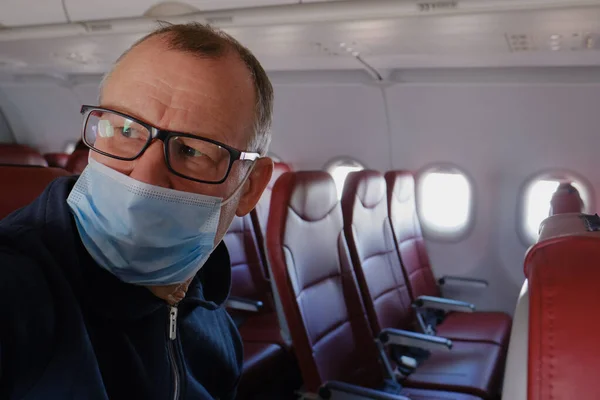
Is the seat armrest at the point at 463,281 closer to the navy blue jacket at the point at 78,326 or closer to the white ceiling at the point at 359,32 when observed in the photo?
the white ceiling at the point at 359,32

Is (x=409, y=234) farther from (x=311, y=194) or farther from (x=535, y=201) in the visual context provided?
(x=311, y=194)

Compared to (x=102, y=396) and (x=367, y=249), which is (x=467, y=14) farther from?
(x=102, y=396)

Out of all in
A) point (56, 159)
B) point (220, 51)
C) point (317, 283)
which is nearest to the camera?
point (220, 51)

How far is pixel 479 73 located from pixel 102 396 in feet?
12.2

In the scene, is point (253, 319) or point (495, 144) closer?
point (253, 319)

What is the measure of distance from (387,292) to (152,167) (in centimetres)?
258

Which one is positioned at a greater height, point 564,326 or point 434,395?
point 564,326

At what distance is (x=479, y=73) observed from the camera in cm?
407

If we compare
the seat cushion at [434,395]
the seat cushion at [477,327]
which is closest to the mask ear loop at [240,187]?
the seat cushion at [434,395]

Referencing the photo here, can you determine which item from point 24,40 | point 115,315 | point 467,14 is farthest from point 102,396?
point 24,40

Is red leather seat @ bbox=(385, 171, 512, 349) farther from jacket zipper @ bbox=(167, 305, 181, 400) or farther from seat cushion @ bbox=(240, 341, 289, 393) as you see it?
jacket zipper @ bbox=(167, 305, 181, 400)

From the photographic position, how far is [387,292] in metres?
3.48

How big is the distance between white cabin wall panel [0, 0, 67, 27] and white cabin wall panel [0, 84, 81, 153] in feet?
10.3

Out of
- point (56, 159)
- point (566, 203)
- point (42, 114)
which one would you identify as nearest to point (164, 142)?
point (566, 203)
